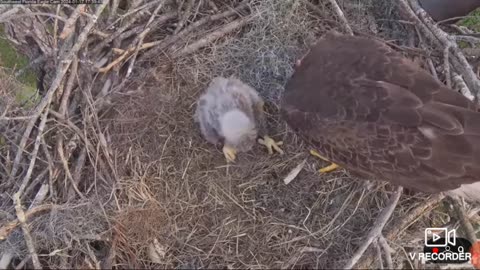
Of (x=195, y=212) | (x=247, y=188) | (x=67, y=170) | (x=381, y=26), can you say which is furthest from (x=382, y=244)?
(x=67, y=170)

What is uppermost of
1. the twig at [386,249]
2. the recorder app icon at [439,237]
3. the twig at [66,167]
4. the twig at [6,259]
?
the twig at [66,167]

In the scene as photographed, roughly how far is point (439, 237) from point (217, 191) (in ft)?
3.92

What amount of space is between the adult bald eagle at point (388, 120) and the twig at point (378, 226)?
0.88 ft

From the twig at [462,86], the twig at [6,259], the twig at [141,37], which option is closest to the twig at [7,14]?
the twig at [141,37]

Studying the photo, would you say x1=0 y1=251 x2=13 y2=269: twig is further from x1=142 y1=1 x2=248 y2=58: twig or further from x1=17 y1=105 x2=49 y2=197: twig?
x1=142 y1=1 x2=248 y2=58: twig

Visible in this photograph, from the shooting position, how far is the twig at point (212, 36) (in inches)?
135

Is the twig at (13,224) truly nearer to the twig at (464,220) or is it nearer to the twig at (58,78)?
the twig at (58,78)

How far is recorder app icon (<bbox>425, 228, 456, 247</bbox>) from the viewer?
3.03m

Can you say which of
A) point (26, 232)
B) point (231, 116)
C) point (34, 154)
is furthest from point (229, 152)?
point (26, 232)

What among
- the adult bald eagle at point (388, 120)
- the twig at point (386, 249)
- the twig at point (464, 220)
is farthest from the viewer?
the twig at point (464, 220)

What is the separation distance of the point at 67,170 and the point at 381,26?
6.50 ft

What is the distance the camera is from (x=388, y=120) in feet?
8.95

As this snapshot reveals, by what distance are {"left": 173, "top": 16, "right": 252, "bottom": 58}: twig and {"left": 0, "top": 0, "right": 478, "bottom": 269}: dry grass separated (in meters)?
0.04

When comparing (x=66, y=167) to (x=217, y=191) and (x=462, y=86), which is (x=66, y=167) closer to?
(x=217, y=191)
